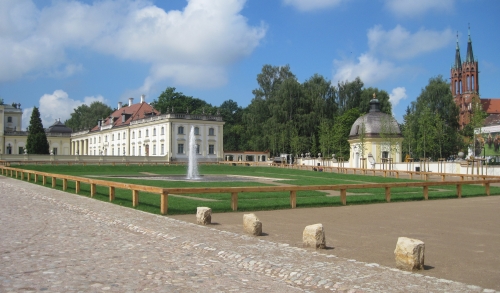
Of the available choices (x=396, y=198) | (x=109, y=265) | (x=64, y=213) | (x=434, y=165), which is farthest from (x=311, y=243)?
(x=434, y=165)

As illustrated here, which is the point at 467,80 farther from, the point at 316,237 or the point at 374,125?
the point at 316,237

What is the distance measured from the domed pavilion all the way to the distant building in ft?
229

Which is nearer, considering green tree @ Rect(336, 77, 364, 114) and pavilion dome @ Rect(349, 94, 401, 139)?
pavilion dome @ Rect(349, 94, 401, 139)

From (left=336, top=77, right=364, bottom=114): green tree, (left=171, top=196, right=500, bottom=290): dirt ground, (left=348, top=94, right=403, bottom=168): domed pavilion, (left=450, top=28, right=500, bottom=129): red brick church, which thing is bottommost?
(left=171, top=196, right=500, bottom=290): dirt ground

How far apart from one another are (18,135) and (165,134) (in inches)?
1624

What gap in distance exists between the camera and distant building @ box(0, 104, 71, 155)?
101375 millimetres

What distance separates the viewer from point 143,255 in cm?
905

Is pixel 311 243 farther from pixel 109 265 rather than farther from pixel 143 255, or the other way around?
pixel 109 265

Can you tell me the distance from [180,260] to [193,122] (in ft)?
238

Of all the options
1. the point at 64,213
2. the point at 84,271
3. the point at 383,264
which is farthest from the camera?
the point at 64,213

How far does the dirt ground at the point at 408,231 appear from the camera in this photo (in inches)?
328

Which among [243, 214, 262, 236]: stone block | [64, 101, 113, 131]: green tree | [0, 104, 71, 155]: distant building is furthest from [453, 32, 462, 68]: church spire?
[243, 214, 262, 236]: stone block

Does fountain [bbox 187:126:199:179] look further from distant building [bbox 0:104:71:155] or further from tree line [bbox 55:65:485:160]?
distant building [bbox 0:104:71:155]

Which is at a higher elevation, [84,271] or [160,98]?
[160,98]
